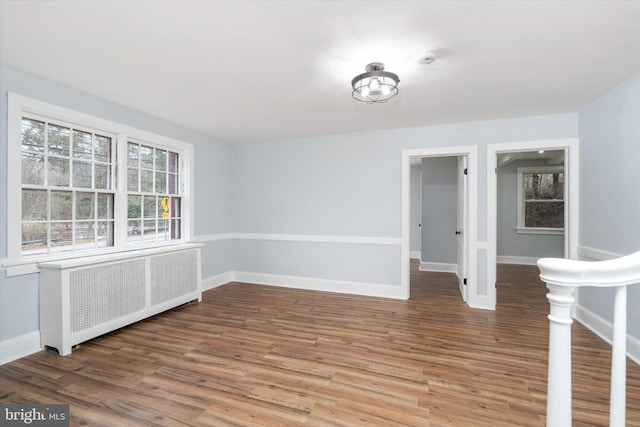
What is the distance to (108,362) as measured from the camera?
2570 millimetres

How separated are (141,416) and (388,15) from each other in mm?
2987

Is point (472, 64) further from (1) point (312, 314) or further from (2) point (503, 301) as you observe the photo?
(2) point (503, 301)

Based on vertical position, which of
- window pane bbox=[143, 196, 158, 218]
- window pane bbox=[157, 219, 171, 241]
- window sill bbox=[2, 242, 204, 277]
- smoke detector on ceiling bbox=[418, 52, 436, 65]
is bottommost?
window sill bbox=[2, 242, 204, 277]

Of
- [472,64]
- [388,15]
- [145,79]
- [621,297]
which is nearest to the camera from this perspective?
[621,297]

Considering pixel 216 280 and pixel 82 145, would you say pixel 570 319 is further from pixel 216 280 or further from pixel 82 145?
pixel 216 280

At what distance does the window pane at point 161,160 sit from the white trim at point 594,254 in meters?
5.27

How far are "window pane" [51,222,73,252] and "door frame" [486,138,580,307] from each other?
4.89 metres

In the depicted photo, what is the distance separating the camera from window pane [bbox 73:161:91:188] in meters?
3.10

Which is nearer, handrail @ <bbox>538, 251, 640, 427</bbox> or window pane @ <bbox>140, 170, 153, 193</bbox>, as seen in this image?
handrail @ <bbox>538, 251, 640, 427</bbox>

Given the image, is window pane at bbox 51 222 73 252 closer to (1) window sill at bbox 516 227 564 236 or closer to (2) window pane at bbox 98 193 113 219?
(2) window pane at bbox 98 193 113 219

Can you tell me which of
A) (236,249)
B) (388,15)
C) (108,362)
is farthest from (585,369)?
(236,249)

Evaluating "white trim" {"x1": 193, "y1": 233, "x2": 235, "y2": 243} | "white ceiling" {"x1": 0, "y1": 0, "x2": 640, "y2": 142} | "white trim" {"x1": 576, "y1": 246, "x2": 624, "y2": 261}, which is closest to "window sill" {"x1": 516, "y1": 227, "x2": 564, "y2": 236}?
"white trim" {"x1": 576, "y1": 246, "x2": 624, "y2": 261}

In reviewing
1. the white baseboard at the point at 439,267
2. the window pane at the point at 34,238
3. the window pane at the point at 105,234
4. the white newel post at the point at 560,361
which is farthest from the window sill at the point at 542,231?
the window pane at the point at 34,238
